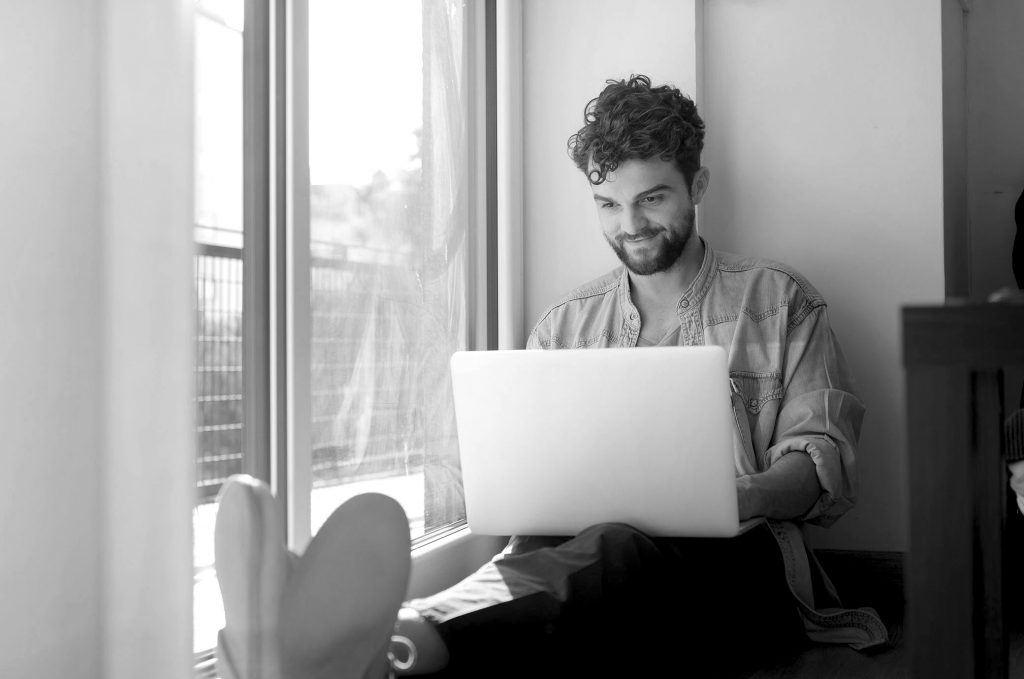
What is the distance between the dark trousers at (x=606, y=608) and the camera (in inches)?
60.9

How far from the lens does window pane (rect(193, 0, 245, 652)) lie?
162 centimetres

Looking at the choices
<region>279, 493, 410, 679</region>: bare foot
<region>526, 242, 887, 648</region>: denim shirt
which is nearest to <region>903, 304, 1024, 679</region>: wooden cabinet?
<region>279, 493, 410, 679</region>: bare foot

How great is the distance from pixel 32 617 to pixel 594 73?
6.92ft

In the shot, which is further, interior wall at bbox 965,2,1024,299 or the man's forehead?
interior wall at bbox 965,2,1024,299

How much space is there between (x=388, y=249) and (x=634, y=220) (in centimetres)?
63

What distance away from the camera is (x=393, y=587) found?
136cm

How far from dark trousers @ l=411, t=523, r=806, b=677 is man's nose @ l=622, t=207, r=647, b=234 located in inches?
32.6

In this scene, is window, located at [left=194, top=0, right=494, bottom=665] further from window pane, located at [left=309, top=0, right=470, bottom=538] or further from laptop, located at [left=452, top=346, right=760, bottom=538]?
laptop, located at [left=452, top=346, right=760, bottom=538]

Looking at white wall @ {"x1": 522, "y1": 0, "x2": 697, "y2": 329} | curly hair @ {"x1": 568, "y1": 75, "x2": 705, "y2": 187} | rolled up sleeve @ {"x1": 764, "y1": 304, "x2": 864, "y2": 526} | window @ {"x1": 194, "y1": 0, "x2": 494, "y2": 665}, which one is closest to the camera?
window @ {"x1": 194, "y1": 0, "x2": 494, "y2": 665}

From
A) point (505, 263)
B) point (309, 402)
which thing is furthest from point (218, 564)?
point (505, 263)

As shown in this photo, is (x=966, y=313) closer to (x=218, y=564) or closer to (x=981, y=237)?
(x=218, y=564)

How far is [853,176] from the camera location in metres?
2.65

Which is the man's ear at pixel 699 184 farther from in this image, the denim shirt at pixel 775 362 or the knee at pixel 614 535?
the knee at pixel 614 535

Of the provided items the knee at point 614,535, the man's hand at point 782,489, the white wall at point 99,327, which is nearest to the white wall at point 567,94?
the man's hand at point 782,489
